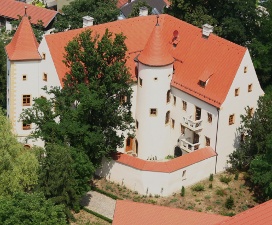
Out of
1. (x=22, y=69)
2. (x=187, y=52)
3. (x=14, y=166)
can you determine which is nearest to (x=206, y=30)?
(x=187, y=52)

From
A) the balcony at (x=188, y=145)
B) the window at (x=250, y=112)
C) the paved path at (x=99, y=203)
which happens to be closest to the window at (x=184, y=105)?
the balcony at (x=188, y=145)

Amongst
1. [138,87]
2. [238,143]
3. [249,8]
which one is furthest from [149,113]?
→ [249,8]

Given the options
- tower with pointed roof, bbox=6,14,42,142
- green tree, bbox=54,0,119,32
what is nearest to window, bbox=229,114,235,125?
tower with pointed roof, bbox=6,14,42,142

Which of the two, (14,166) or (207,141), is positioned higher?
(207,141)

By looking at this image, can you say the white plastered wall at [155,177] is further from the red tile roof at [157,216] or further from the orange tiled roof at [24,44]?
the red tile roof at [157,216]

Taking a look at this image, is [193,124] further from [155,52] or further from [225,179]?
[155,52]

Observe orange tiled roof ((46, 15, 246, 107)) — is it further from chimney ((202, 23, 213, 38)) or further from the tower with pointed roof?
the tower with pointed roof
